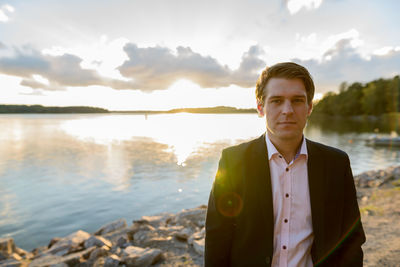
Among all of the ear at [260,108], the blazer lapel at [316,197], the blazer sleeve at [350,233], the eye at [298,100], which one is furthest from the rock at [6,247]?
the eye at [298,100]

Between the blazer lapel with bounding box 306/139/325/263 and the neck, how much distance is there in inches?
5.1

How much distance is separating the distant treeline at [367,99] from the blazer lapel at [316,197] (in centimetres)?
8620

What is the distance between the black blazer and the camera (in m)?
2.26

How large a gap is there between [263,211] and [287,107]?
0.96 metres

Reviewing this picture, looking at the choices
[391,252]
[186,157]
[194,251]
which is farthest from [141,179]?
[391,252]

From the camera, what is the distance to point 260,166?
2.36 metres

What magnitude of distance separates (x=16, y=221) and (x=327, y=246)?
608 inches

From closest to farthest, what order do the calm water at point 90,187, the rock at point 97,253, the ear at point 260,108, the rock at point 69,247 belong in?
the ear at point 260,108 → the rock at point 97,253 → the rock at point 69,247 → the calm water at point 90,187

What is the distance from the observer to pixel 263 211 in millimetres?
2262

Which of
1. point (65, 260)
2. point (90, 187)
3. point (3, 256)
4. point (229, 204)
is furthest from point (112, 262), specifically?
point (90, 187)

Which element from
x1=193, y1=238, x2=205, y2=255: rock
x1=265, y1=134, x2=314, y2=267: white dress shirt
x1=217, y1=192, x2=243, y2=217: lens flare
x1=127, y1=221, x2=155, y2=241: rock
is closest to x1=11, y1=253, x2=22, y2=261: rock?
x1=127, y1=221, x2=155, y2=241: rock

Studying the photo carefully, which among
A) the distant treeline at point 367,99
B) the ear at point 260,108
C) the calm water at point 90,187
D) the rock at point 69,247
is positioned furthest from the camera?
the distant treeline at point 367,99

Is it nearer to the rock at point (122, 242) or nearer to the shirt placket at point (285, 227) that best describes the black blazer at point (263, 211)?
the shirt placket at point (285, 227)

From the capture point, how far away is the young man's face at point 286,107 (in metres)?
2.30
